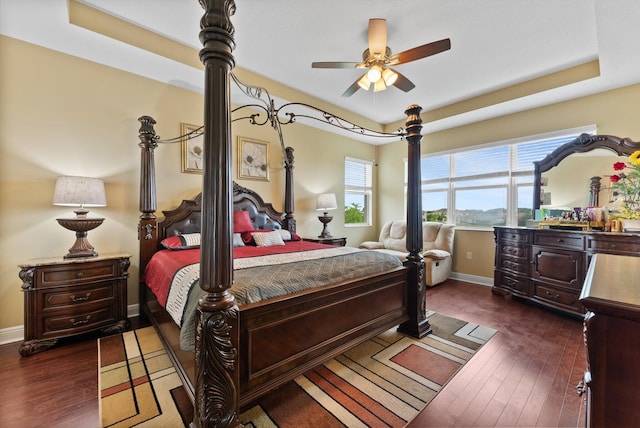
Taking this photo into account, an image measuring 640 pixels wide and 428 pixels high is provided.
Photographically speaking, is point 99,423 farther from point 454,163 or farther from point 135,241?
point 454,163

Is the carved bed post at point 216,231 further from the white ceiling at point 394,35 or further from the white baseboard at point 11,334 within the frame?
the white baseboard at point 11,334

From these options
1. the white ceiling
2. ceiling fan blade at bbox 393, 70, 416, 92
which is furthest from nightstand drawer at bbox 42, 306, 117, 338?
ceiling fan blade at bbox 393, 70, 416, 92

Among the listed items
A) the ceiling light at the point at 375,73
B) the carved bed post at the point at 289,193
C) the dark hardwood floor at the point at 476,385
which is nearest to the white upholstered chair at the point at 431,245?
the dark hardwood floor at the point at 476,385

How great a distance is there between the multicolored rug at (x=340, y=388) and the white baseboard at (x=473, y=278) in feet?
7.54

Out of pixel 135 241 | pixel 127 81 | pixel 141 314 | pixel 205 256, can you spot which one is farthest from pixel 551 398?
pixel 127 81

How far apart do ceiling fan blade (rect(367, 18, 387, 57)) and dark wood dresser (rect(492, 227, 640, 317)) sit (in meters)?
2.98

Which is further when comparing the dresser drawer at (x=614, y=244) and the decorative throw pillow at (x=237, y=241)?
the decorative throw pillow at (x=237, y=241)

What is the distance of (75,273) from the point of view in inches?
96.0

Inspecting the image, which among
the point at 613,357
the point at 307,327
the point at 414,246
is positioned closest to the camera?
the point at 613,357

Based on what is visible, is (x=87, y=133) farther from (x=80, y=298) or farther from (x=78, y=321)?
(x=78, y=321)

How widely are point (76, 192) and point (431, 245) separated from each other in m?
4.96

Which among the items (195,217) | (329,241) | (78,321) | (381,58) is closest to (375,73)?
(381,58)

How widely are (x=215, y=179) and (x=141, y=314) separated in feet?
8.62

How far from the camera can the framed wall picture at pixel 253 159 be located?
13.3 ft
